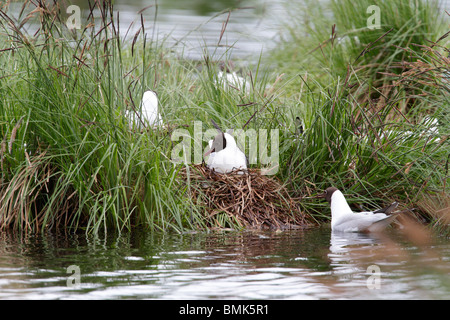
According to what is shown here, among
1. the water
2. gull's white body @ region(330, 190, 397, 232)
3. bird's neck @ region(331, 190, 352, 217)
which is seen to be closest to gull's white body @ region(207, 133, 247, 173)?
the water

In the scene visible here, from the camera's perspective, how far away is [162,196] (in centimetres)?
670

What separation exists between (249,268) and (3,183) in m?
2.66

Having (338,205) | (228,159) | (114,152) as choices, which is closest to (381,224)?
(338,205)

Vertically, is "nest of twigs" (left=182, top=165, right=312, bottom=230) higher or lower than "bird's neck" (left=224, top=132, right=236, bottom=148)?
lower

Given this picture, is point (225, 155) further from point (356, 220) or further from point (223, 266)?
point (223, 266)

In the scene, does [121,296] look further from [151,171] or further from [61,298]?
[151,171]

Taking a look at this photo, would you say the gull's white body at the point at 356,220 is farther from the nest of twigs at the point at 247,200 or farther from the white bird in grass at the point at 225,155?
the white bird in grass at the point at 225,155

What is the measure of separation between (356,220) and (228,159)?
1.56 meters

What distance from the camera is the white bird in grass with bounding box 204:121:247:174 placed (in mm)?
7473

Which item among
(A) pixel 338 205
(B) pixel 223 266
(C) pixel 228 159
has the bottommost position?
(B) pixel 223 266

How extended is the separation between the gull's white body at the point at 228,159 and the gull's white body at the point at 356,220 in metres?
1.25

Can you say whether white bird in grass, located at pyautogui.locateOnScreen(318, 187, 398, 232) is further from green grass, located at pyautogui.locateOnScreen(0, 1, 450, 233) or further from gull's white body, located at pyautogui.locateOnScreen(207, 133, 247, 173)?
gull's white body, located at pyautogui.locateOnScreen(207, 133, 247, 173)

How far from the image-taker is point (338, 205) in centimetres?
688
